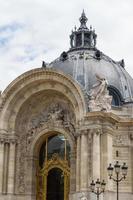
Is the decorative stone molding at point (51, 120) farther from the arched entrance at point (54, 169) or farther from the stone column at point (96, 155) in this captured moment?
the stone column at point (96, 155)

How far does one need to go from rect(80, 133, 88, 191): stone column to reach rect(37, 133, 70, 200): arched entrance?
2.77 m

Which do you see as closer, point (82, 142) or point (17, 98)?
point (82, 142)

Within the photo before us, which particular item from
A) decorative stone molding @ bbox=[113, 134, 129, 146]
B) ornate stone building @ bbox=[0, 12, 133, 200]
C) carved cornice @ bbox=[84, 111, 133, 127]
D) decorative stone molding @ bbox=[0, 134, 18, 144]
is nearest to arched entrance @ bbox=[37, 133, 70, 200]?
ornate stone building @ bbox=[0, 12, 133, 200]

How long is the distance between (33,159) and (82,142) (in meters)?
4.44

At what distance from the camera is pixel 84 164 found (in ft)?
86.7

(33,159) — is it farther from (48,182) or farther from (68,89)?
(68,89)

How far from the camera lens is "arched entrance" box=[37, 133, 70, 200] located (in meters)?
29.3

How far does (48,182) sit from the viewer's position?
98.3 ft

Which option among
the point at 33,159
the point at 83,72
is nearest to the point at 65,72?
the point at 83,72

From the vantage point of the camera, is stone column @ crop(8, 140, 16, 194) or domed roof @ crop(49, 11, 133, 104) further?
domed roof @ crop(49, 11, 133, 104)

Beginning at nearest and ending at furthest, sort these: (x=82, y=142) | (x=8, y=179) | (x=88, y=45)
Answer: (x=82, y=142) < (x=8, y=179) < (x=88, y=45)

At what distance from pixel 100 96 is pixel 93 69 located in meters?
3.63

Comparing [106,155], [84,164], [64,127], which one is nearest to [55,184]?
[64,127]

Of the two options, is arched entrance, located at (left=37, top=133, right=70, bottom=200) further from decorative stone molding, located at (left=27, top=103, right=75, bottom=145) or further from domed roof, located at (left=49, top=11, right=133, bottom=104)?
domed roof, located at (left=49, top=11, right=133, bottom=104)
